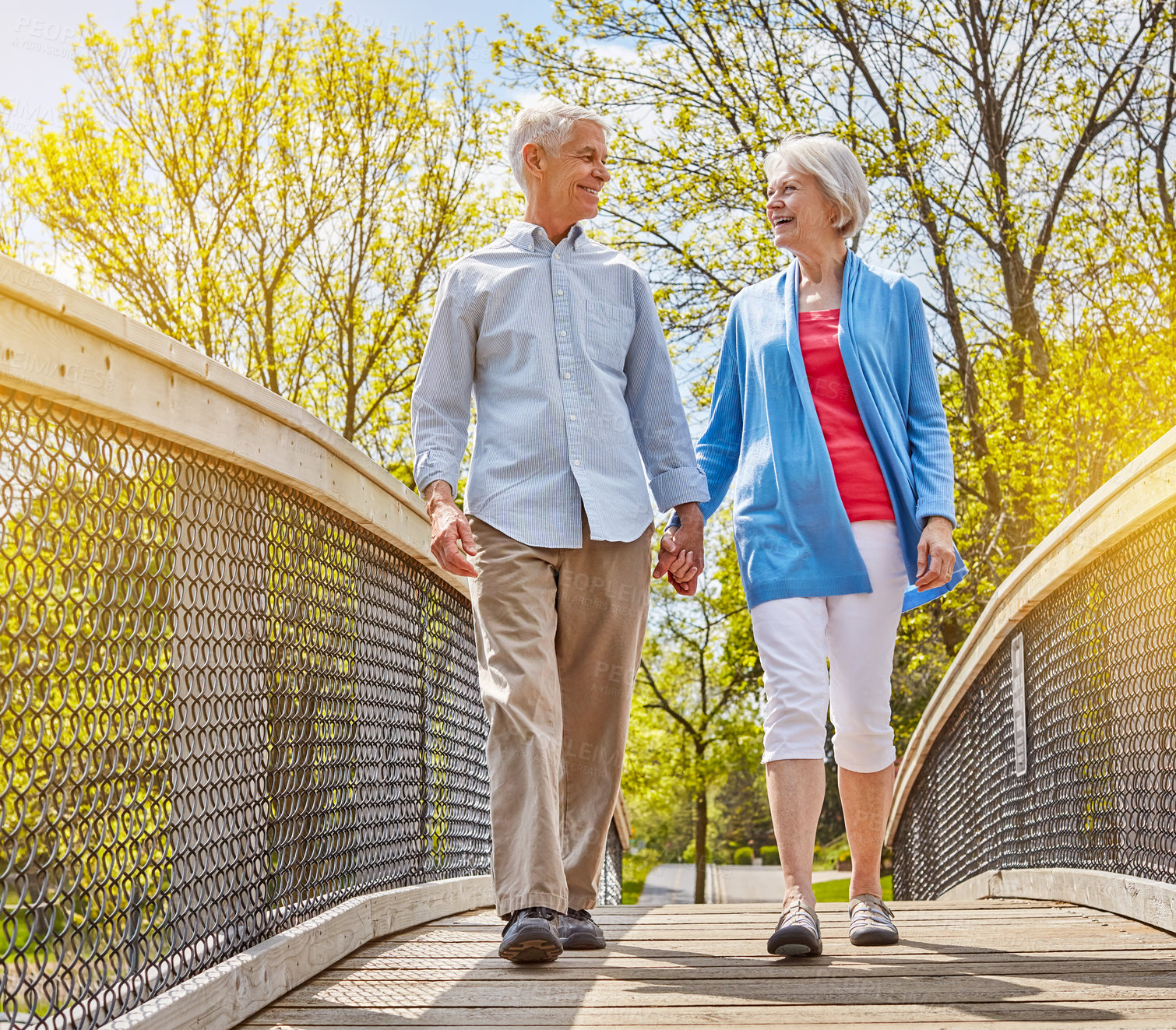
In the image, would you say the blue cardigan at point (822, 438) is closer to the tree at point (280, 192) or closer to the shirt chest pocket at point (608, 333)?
the shirt chest pocket at point (608, 333)

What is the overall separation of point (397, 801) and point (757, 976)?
152 centimetres

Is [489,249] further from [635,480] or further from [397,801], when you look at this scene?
[397,801]

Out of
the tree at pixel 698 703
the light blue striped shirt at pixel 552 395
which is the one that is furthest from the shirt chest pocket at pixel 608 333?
the tree at pixel 698 703

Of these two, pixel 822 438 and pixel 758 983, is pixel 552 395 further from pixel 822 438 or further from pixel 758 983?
pixel 758 983

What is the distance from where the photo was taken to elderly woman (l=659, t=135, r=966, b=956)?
3066 mm

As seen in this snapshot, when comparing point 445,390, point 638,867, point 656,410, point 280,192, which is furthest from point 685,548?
point 638,867

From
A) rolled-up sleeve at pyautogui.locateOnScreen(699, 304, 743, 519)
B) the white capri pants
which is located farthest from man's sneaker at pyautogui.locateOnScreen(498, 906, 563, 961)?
rolled-up sleeve at pyautogui.locateOnScreen(699, 304, 743, 519)

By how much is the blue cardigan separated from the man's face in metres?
0.60

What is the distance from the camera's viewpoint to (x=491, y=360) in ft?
10.0

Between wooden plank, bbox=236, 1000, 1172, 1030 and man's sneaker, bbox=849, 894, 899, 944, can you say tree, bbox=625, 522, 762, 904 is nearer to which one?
man's sneaker, bbox=849, 894, 899, 944

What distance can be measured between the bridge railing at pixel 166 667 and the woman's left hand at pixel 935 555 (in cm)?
145

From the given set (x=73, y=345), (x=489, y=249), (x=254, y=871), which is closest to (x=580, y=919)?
(x=254, y=871)

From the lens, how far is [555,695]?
2.82m

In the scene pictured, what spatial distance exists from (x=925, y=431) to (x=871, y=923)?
1271 mm
